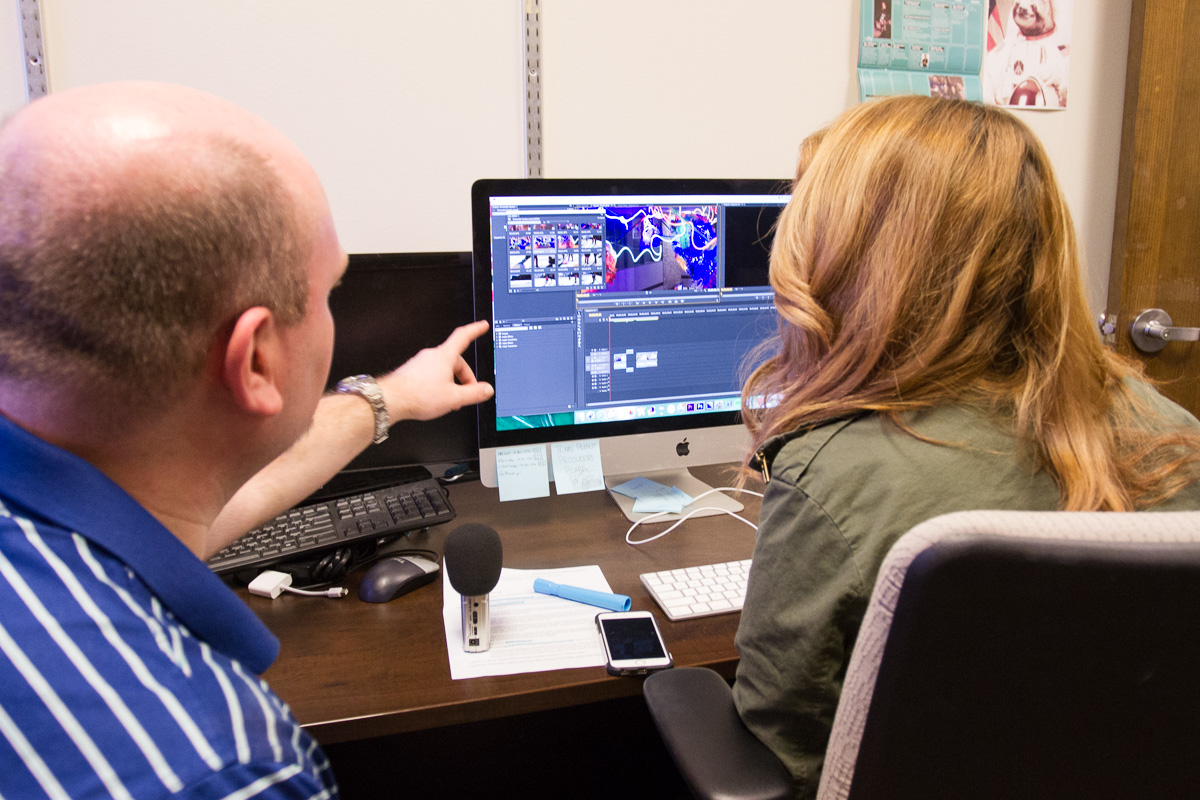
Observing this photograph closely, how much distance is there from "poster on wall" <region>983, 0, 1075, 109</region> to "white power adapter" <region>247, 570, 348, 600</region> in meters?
1.73

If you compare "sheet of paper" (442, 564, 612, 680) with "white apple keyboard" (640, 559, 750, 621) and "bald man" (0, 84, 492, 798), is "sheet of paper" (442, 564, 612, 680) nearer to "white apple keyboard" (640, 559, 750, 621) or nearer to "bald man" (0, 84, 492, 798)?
"white apple keyboard" (640, 559, 750, 621)

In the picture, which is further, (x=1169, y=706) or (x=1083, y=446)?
(x=1083, y=446)

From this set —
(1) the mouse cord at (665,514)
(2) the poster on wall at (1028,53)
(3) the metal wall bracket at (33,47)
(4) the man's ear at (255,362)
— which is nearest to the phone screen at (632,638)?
(1) the mouse cord at (665,514)

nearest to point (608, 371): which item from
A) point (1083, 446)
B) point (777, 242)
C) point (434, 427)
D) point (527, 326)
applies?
point (527, 326)

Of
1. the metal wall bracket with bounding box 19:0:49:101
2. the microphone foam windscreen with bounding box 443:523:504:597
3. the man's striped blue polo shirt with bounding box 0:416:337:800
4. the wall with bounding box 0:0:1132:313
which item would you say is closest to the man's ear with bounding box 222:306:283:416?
the man's striped blue polo shirt with bounding box 0:416:337:800

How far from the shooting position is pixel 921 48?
1.70m

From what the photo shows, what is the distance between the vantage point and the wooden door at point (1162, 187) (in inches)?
68.4

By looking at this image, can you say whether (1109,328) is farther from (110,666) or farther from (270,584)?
(110,666)

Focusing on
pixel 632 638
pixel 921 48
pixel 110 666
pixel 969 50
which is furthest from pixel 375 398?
pixel 969 50

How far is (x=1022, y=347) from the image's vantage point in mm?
765

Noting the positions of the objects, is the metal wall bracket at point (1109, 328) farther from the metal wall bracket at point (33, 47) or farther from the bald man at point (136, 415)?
the metal wall bracket at point (33, 47)

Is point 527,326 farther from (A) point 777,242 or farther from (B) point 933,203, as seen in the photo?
(B) point 933,203

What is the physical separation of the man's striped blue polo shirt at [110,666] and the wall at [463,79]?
3.42 feet

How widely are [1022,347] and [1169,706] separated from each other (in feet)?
1.19
